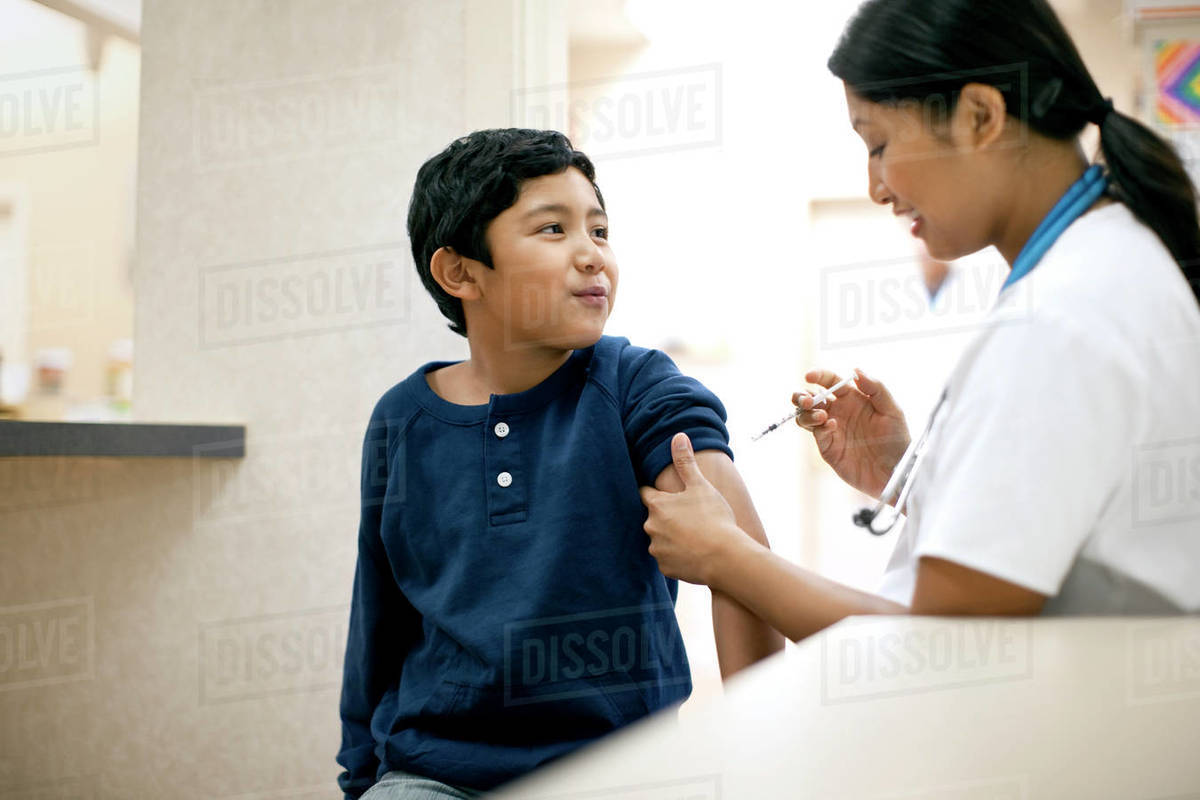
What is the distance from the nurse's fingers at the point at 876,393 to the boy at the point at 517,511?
0.19 meters

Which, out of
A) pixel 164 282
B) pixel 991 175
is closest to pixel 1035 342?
pixel 991 175

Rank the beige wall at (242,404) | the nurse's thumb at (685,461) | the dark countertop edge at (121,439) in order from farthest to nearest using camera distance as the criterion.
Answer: the beige wall at (242,404)
the dark countertop edge at (121,439)
the nurse's thumb at (685,461)

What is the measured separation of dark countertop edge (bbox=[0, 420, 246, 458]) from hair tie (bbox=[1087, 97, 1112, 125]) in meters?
1.41

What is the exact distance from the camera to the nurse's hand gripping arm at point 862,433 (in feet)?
4.09

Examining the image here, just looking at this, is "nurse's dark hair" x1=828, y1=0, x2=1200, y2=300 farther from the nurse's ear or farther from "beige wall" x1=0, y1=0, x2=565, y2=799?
"beige wall" x1=0, y1=0, x2=565, y2=799

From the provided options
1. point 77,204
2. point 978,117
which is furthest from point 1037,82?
point 77,204

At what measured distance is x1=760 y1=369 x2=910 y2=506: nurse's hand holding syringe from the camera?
1.25 meters

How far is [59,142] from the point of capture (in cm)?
205

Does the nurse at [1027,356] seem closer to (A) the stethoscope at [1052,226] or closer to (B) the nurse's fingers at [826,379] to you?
(A) the stethoscope at [1052,226]

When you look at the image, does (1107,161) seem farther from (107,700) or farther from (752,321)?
(752,321)

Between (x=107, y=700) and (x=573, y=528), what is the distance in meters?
1.28

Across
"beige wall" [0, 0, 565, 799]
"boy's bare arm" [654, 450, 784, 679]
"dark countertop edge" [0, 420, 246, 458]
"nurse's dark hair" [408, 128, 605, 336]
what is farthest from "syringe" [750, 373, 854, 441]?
"dark countertop edge" [0, 420, 246, 458]

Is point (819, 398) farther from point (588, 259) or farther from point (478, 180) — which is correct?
point (478, 180)

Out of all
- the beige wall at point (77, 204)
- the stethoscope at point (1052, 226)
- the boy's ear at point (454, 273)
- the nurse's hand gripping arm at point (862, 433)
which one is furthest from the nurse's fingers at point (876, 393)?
the beige wall at point (77, 204)
